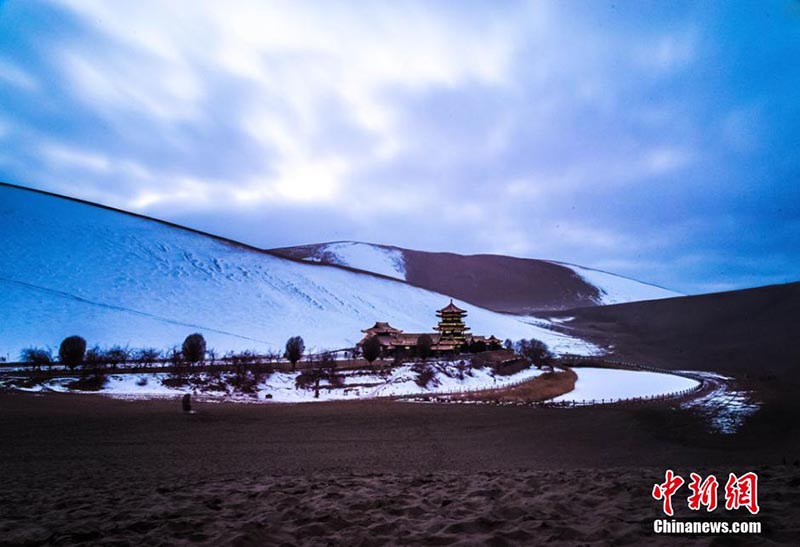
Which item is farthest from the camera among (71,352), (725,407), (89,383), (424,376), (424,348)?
(424,348)

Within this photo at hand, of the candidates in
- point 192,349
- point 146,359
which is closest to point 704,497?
point 192,349

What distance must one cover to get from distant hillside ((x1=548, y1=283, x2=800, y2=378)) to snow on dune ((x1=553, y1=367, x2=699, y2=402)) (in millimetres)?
8394

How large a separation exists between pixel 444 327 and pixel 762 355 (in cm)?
3071

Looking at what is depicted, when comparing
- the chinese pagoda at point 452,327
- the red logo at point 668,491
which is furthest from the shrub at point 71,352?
the chinese pagoda at point 452,327

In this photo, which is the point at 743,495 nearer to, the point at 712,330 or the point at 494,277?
the point at 712,330

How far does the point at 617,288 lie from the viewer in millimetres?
160500

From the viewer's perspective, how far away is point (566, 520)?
4641 millimetres

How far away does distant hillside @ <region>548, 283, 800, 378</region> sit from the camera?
1860 inches

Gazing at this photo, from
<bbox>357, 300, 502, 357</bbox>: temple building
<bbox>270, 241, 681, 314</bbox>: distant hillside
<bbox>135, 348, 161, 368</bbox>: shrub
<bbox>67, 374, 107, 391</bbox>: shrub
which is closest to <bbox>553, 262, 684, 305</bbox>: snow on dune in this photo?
<bbox>270, 241, 681, 314</bbox>: distant hillside

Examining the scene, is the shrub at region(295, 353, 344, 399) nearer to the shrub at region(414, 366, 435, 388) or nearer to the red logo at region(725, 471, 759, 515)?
the shrub at region(414, 366, 435, 388)

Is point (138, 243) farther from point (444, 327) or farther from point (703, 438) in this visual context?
point (703, 438)

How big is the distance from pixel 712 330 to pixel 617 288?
10309 cm

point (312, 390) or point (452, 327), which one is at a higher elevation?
point (452, 327)

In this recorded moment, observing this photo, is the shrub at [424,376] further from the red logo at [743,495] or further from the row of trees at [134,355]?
the red logo at [743,495]
